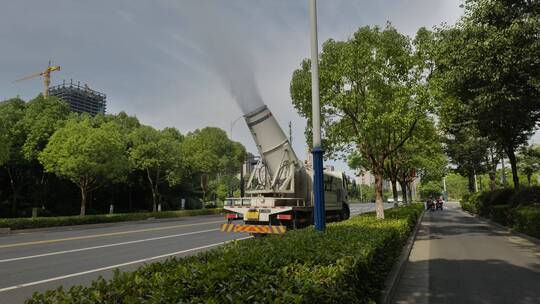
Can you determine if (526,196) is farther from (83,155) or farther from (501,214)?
(83,155)

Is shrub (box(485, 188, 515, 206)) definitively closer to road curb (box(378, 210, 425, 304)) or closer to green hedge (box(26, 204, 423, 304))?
road curb (box(378, 210, 425, 304))

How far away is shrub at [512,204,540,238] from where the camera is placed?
13422mm

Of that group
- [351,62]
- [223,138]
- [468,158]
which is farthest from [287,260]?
[223,138]

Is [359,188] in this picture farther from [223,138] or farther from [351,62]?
[351,62]

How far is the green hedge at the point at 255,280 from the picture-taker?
9.35 ft

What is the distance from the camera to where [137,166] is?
36594 millimetres

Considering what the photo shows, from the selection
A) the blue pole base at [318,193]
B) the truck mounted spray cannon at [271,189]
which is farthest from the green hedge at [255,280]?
the truck mounted spray cannon at [271,189]

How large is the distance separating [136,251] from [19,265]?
10.6 feet

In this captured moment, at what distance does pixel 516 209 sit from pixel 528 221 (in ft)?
10.0

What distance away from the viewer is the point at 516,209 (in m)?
17.0

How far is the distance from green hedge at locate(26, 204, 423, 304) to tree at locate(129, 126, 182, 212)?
32555mm

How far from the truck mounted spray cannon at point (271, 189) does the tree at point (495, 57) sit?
5.85 metres

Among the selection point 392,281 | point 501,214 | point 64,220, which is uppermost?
point 501,214

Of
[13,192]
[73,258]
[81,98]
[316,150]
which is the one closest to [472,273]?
[316,150]
